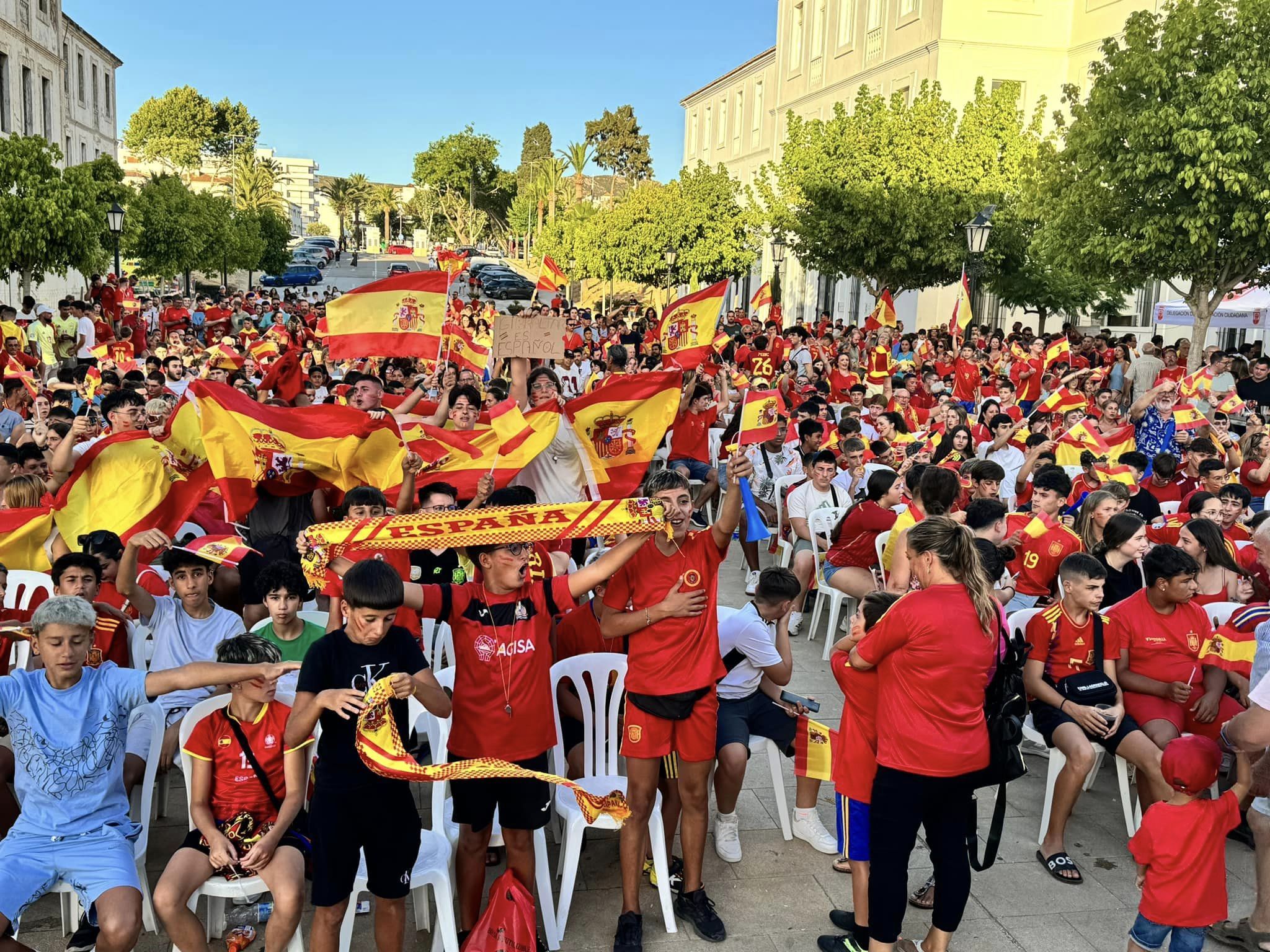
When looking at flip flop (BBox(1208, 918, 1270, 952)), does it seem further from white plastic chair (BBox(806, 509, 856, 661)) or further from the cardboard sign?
the cardboard sign

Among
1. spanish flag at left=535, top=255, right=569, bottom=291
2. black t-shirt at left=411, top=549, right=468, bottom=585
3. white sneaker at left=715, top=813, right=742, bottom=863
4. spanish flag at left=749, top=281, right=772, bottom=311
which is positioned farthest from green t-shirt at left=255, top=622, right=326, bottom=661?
spanish flag at left=749, top=281, right=772, bottom=311

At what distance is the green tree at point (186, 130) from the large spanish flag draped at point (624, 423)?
78851 mm

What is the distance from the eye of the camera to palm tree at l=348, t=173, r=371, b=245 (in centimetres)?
12300

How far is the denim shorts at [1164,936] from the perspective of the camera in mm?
3961

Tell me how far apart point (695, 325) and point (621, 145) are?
75712 millimetres

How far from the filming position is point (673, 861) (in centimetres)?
494

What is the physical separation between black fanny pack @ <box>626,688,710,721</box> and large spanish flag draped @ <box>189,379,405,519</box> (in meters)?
3.03

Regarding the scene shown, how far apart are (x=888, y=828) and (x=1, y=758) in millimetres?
3734

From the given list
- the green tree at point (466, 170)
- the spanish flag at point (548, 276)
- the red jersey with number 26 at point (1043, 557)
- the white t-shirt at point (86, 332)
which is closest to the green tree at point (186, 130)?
the green tree at point (466, 170)

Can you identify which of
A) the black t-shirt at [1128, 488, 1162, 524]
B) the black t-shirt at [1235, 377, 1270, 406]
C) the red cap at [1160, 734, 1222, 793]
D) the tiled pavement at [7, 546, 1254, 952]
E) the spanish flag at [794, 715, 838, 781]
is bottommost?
the tiled pavement at [7, 546, 1254, 952]

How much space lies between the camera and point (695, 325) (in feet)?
30.5

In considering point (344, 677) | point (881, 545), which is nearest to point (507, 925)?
point (344, 677)

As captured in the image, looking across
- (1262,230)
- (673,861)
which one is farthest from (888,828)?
(1262,230)

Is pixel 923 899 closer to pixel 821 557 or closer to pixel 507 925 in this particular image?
pixel 507 925
